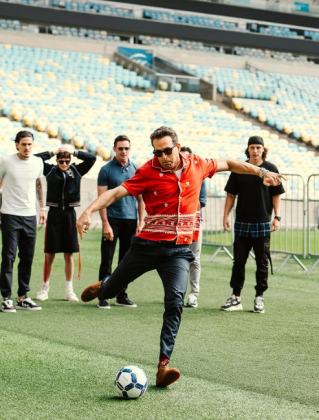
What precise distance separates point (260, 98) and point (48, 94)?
1175 centimetres

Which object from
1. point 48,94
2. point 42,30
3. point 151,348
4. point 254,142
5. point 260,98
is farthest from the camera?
point 42,30

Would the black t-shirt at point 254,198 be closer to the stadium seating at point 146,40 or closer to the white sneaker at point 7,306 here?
the white sneaker at point 7,306

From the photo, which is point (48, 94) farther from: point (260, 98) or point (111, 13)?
point (111, 13)

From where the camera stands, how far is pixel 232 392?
17.8 ft

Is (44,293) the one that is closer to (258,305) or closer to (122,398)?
(258,305)

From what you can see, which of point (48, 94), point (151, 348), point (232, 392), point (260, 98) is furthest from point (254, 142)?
point (260, 98)

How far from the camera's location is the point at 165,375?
17.7ft

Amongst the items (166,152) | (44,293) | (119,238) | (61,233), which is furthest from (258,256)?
(166,152)

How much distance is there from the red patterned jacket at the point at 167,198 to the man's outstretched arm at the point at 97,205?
85 millimetres

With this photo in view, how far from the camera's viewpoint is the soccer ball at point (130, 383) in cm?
518

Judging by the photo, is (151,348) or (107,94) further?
(107,94)

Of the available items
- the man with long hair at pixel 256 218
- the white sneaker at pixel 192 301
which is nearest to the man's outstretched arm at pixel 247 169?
the man with long hair at pixel 256 218

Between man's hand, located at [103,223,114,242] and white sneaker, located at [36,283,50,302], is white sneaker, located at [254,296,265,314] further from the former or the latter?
white sneaker, located at [36,283,50,302]

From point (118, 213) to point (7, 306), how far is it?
5.89 feet
